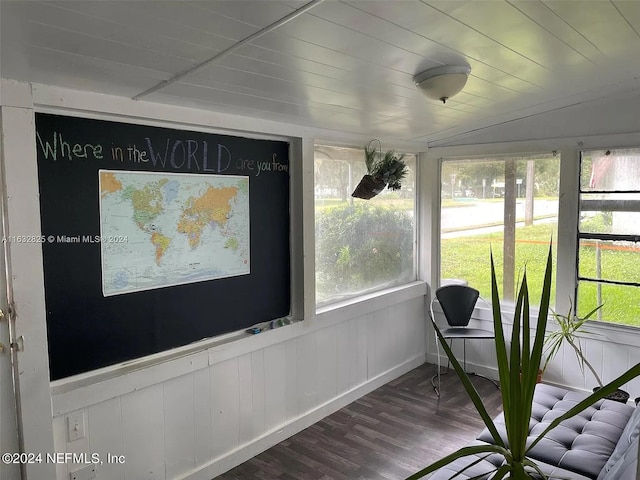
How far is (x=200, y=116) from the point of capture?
2.55 m

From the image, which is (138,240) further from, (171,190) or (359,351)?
(359,351)

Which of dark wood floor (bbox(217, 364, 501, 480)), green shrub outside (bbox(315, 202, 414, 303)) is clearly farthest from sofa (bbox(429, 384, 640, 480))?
green shrub outside (bbox(315, 202, 414, 303))

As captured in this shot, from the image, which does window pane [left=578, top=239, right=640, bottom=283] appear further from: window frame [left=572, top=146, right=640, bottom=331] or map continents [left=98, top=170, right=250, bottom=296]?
map continents [left=98, top=170, right=250, bottom=296]

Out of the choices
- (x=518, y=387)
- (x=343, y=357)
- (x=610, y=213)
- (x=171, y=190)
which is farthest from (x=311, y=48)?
(x=610, y=213)

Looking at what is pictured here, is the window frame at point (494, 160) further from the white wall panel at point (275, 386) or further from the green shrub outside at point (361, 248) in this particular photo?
the white wall panel at point (275, 386)

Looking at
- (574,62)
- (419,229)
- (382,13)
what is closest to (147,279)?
(382,13)

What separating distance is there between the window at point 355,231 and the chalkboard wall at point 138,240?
0.45 metres

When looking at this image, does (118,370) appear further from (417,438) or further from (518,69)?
(518,69)

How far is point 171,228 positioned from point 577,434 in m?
2.29

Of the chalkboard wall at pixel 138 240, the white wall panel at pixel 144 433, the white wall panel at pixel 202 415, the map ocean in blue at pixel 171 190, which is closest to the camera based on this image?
the chalkboard wall at pixel 138 240

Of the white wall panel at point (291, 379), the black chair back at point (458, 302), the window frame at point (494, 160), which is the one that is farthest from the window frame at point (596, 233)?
the white wall panel at point (291, 379)

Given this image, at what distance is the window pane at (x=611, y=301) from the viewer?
139 inches

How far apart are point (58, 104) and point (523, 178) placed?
341 cm

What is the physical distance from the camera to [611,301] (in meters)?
3.61
